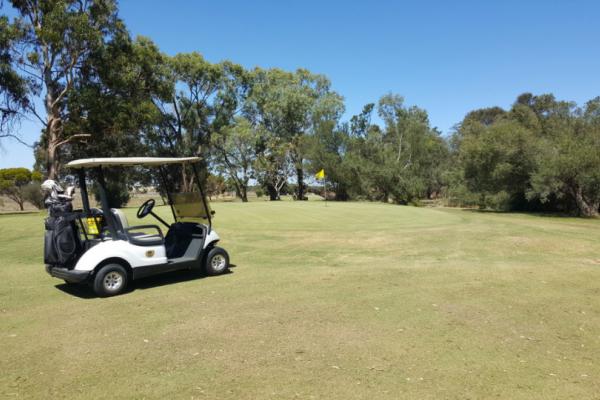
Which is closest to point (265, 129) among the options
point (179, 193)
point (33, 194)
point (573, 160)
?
point (33, 194)

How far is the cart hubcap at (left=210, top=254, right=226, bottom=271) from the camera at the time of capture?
7970 mm

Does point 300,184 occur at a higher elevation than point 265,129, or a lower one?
lower

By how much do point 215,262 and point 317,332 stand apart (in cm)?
358

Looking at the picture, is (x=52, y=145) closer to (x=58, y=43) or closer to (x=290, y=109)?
(x=58, y=43)

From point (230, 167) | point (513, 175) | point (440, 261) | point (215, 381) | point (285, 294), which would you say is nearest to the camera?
point (215, 381)

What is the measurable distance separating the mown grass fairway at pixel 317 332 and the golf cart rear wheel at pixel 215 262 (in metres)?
0.26

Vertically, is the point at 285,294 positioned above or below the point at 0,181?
below

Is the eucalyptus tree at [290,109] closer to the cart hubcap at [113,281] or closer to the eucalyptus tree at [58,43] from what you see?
the eucalyptus tree at [58,43]

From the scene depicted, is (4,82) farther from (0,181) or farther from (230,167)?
(230,167)

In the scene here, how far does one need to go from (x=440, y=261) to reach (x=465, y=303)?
357cm

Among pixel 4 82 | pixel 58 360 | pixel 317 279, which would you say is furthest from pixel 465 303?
pixel 4 82

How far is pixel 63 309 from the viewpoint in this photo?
5.94 m

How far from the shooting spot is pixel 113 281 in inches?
259

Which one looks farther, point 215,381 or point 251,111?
point 251,111
